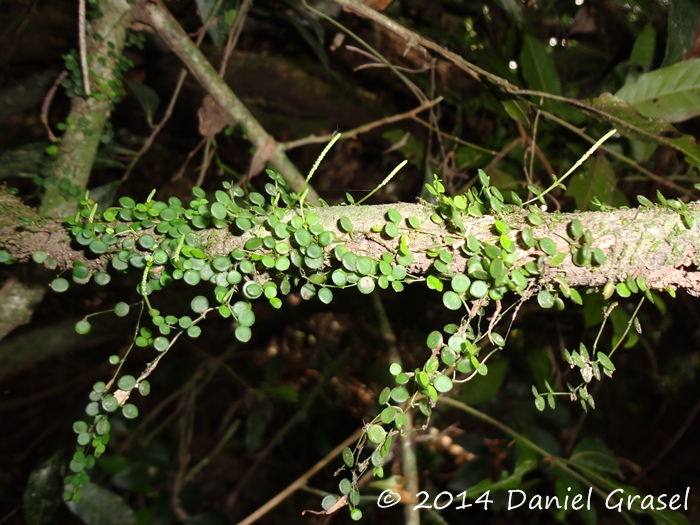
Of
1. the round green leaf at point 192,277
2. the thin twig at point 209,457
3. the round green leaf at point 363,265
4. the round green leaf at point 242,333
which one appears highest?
the round green leaf at point 363,265

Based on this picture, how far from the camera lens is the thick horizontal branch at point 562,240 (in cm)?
52

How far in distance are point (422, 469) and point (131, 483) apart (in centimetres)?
122

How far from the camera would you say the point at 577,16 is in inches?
67.5

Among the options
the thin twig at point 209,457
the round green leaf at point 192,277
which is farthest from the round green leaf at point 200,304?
the thin twig at point 209,457

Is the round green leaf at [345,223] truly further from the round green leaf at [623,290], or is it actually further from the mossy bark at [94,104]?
the mossy bark at [94,104]

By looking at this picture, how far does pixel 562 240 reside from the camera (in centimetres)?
53

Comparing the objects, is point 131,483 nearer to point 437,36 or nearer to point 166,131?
point 166,131

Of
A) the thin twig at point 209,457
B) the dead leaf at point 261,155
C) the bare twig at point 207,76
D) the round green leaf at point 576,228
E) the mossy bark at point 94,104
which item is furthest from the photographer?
the thin twig at point 209,457

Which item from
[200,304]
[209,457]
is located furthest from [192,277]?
[209,457]

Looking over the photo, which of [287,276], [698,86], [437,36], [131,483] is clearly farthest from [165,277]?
[437,36]

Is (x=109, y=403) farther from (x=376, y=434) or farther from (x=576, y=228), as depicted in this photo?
(x=576, y=228)

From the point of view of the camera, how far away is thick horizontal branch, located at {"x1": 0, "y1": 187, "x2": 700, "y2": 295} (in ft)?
1.71

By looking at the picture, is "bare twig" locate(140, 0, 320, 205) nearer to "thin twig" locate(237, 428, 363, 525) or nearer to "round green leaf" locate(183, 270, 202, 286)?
"round green leaf" locate(183, 270, 202, 286)

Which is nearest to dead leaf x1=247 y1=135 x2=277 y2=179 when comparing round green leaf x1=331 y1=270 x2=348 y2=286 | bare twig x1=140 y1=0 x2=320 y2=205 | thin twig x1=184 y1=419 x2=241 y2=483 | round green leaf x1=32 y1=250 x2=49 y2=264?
bare twig x1=140 y1=0 x2=320 y2=205
